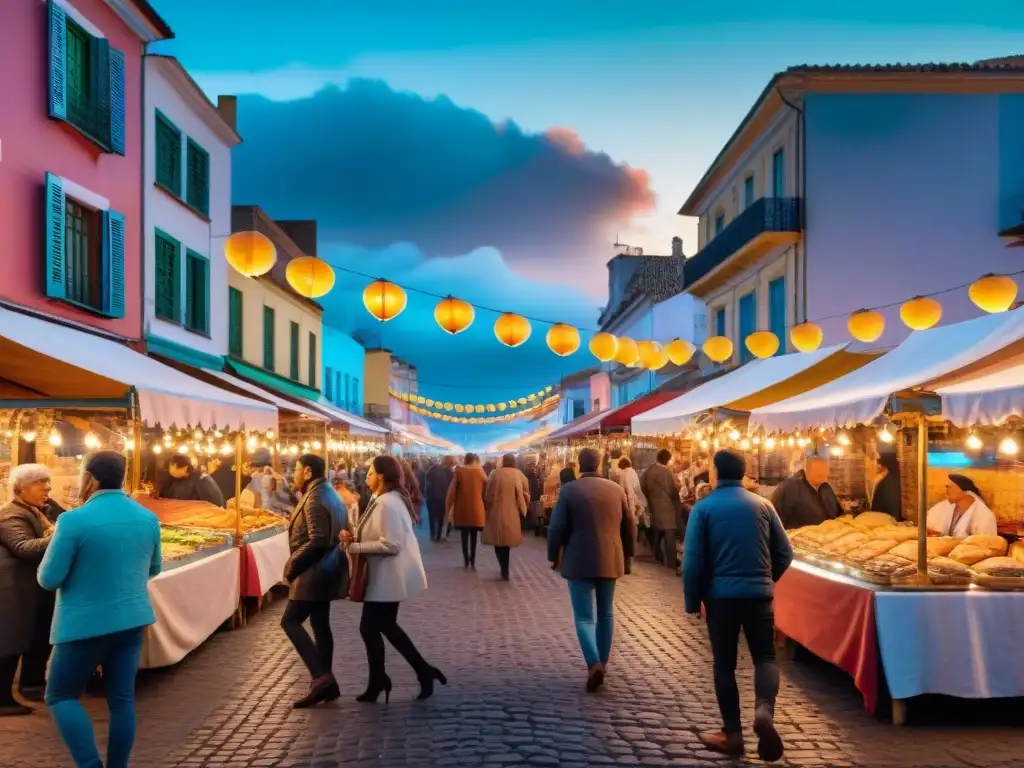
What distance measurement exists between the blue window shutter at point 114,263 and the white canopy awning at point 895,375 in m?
10.1

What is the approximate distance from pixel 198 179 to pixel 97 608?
16981 mm

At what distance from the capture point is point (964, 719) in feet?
23.2

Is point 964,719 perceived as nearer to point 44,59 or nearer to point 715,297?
point 44,59

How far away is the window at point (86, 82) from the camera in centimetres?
1395

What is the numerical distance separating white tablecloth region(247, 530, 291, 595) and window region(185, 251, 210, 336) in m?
8.33

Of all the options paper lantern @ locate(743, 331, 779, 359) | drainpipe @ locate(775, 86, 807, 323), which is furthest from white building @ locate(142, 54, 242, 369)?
drainpipe @ locate(775, 86, 807, 323)

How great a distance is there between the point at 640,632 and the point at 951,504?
3.45 metres

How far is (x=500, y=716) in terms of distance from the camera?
22.8 ft

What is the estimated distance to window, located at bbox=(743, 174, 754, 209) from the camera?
2655 centimetres

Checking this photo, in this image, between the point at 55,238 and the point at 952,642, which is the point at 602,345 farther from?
the point at 952,642

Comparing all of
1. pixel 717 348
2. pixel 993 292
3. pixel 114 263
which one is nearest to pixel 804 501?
pixel 993 292

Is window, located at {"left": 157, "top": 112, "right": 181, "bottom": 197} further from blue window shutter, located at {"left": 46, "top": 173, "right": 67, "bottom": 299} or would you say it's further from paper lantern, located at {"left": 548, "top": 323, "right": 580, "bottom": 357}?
paper lantern, located at {"left": 548, "top": 323, "right": 580, "bottom": 357}

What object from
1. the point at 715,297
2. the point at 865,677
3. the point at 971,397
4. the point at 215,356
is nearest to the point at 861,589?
the point at 865,677

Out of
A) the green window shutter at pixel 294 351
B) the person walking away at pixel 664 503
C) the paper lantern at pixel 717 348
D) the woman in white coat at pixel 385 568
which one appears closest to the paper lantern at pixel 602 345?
the person walking away at pixel 664 503
